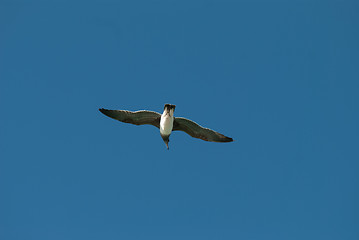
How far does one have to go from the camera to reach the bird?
23.0 meters

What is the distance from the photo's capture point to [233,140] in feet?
81.3

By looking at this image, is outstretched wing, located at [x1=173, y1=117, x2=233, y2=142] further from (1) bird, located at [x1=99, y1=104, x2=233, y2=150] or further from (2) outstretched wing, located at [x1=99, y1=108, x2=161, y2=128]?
(2) outstretched wing, located at [x1=99, y1=108, x2=161, y2=128]

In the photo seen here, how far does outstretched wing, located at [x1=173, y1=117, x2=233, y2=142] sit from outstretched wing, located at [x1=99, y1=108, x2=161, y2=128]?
120 cm

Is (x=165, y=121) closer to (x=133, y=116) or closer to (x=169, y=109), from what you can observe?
(x=169, y=109)

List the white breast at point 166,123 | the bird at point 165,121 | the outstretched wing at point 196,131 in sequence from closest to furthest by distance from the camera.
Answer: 1. the white breast at point 166,123
2. the bird at point 165,121
3. the outstretched wing at point 196,131

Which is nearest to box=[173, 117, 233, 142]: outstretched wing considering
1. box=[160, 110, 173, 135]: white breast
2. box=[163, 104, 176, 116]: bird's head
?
box=[160, 110, 173, 135]: white breast

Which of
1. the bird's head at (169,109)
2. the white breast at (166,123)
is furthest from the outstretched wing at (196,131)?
the bird's head at (169,109)

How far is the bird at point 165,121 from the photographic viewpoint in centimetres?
2296

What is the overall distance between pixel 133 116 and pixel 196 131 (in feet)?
12.3

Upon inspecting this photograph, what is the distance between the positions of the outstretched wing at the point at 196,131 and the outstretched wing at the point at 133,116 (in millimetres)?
1200

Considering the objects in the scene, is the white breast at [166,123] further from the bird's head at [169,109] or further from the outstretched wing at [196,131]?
the outstretched wing at [196,131]

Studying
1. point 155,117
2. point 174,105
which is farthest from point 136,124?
point 174,105

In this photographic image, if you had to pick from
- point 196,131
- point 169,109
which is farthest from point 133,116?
point 196,131

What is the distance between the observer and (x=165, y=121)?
75.0ft
